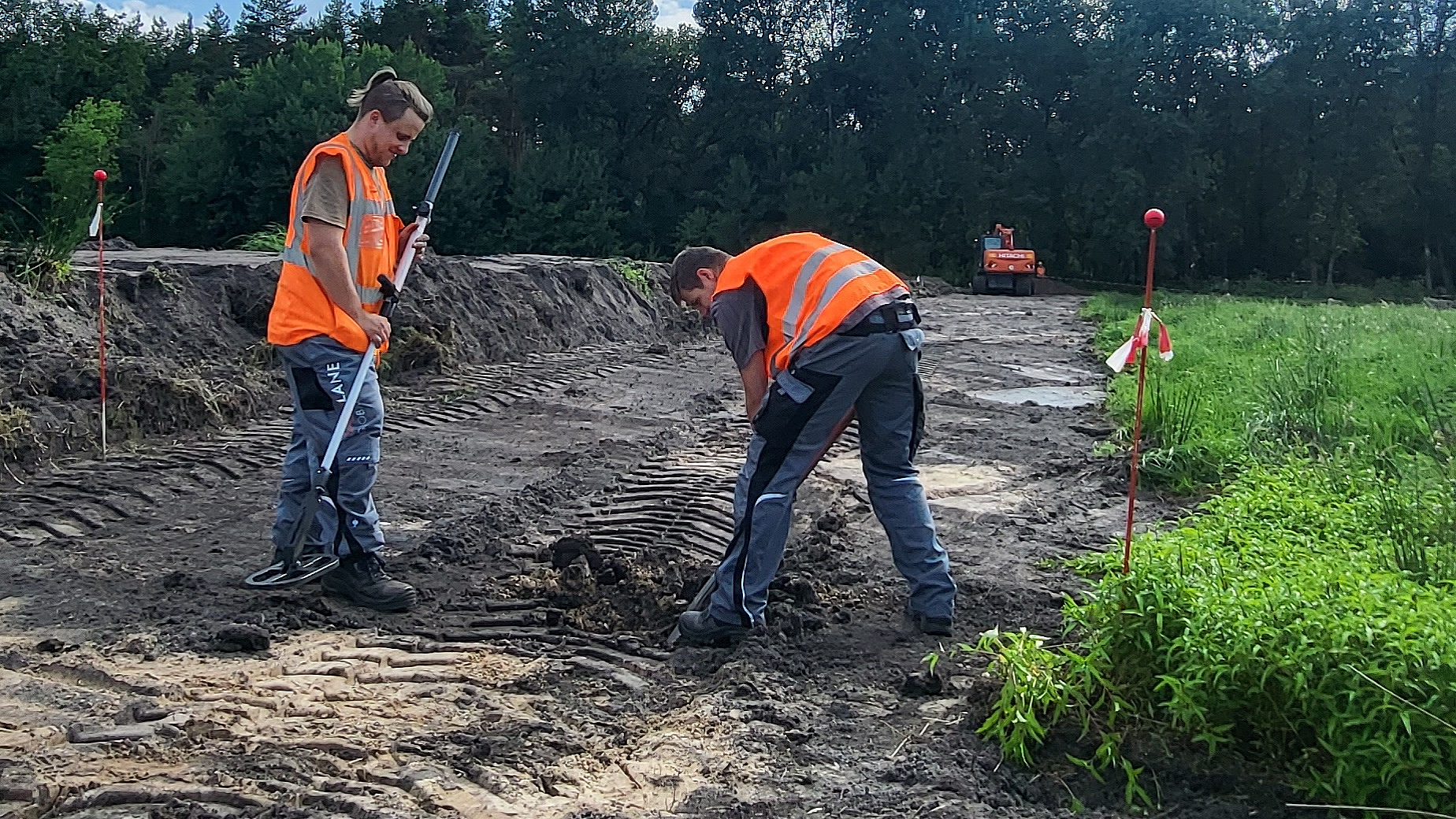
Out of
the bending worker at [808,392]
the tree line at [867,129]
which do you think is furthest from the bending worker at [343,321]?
the tree line at [867,129]

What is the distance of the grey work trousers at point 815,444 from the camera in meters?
4.16

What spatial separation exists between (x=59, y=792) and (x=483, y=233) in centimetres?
3714

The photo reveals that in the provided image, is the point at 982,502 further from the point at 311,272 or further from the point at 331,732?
the point at 331,732

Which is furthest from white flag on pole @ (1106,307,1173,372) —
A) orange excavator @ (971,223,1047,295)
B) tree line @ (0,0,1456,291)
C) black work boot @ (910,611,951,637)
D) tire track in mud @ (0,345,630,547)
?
tree line @ (0,0,1456,291)

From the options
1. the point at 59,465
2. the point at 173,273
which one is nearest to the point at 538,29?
the point at 173,273

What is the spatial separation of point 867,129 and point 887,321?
3965 centimetres

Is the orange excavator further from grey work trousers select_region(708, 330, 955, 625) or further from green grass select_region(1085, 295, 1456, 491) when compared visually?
grey work trousers select_region(708, 330, 955, 625)

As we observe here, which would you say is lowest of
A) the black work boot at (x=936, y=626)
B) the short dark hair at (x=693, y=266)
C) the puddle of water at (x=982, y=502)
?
the black work boot at (x=936, y=626)

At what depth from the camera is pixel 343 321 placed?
15.0 ft

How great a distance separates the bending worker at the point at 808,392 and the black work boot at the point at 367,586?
1081 millimetres

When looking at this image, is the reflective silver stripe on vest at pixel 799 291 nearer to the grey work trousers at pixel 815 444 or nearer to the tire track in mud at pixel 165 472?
the grey work trousers at pixel 815 444

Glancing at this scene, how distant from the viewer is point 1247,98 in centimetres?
3722

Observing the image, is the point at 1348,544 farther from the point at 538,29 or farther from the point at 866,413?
the point at 538,29

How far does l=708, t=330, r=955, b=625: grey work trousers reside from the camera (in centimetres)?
416
